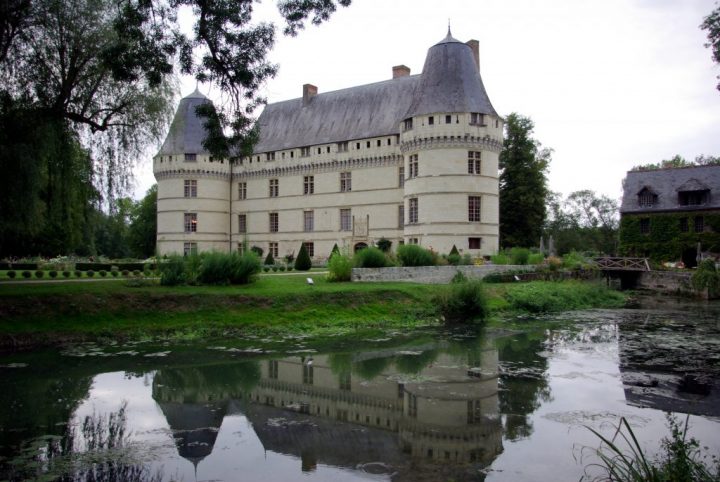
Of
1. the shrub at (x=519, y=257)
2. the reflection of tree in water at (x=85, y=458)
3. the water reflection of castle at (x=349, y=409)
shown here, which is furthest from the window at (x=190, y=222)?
the reflection of tree in water at (x=85, y=458)

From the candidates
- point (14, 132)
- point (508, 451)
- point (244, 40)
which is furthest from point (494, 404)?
point (14, 132)

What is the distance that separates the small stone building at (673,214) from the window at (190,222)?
2819 centimetres

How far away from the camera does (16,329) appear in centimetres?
1320

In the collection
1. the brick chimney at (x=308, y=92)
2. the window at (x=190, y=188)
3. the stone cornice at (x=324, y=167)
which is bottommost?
the window at (x=190, y=188)

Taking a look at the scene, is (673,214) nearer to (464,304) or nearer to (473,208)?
(473,208)

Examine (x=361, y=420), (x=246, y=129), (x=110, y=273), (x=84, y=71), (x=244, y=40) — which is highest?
(x=84, y=71)

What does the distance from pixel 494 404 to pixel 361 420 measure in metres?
2.06

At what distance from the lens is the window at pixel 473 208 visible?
29625mm

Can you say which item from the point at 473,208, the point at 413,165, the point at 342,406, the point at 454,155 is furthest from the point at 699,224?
the point at 342,406

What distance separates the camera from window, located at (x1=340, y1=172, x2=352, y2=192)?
3509cm

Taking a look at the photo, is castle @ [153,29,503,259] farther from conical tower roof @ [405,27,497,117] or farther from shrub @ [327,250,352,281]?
shrub @ [327,250,352,281]

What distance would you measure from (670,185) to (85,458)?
3957cm

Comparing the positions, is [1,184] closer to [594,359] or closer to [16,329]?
[16,329]

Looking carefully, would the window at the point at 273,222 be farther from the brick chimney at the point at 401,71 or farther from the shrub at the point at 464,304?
the shrub at the point at 464,304
